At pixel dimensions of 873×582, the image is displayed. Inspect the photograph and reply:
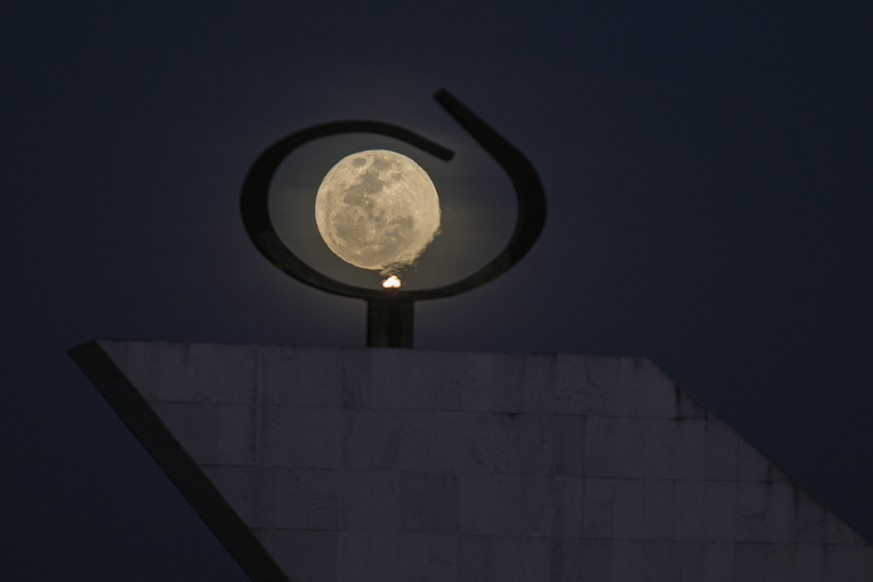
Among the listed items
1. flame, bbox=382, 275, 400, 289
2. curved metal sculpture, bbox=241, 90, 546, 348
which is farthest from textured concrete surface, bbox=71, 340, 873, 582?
flame, bbox=382, 275, 400, 289

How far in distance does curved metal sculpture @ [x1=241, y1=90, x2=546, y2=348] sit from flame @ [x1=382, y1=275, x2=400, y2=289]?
63 mm

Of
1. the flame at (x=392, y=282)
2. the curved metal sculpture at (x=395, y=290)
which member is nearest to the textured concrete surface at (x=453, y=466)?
the curved metal sculpture at (x=395, y=290)

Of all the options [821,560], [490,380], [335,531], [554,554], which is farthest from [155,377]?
[821,560]

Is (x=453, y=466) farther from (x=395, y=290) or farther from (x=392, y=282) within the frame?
(x=392, y=282)

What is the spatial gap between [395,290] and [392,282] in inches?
4.7

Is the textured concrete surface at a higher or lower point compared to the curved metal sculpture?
lower

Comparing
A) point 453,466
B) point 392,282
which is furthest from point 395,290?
point 453,466

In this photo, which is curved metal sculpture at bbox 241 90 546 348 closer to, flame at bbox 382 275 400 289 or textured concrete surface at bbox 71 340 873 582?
flame at bbox 382 275 400 289

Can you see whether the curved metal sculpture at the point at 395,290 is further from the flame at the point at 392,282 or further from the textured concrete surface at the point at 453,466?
the textured concrete surface at the point at 453,466

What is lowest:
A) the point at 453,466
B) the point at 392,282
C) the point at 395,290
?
the point at 453,466

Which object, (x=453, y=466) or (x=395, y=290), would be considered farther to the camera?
(x=395, y=290)

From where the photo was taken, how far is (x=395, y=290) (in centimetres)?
1981

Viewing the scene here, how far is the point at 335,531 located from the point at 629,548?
4075mm

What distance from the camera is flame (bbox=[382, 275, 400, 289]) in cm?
1981
